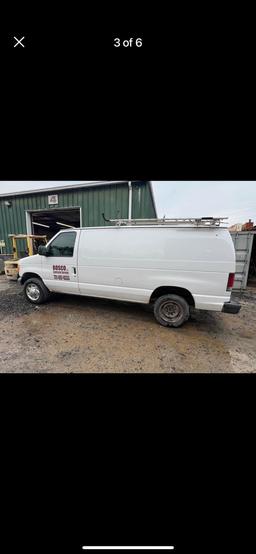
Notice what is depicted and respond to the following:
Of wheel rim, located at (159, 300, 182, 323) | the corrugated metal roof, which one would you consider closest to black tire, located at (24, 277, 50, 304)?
wheel rim, located at (159, 300, 182, 323)

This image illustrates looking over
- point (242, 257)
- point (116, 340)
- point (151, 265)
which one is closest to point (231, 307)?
point (151, 265)

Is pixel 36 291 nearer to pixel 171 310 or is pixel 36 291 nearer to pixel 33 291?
pixel 33 291

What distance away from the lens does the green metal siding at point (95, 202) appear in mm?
6746

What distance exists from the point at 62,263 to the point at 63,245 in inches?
15.9

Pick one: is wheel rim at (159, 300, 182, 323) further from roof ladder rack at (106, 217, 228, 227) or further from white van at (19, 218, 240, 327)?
roof ladder rack at (106, 217, 228, 227)

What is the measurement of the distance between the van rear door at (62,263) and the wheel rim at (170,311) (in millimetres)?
1951

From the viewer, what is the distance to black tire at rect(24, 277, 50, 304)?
436 centimetres

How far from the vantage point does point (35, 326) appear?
3.48m

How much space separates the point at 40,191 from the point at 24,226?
198 cm

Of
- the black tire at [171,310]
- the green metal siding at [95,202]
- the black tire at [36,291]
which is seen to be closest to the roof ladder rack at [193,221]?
the black tire at [171,310]

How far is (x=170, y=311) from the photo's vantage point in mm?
3488

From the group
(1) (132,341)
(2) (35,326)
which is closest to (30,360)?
(2) (35,326)

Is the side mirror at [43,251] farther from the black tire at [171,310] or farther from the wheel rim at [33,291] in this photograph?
the black tire at [171,310]
